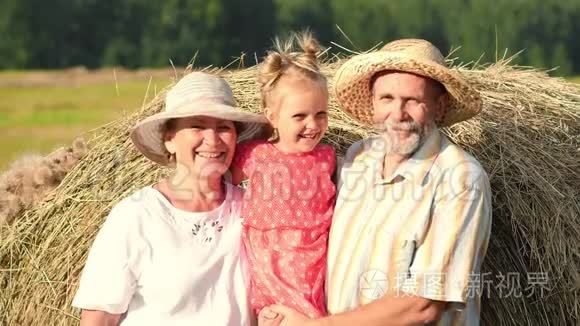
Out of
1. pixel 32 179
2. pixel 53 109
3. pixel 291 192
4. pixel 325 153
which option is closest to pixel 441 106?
pixel 325 153

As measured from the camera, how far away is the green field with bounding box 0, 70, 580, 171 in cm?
1808

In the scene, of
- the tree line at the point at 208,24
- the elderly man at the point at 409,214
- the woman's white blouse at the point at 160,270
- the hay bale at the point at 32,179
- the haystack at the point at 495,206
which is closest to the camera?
the elderly man at the point at 409,214

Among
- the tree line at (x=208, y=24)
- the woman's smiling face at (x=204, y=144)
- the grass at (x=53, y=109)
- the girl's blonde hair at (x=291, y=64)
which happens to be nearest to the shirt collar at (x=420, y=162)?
the girl's blonde hair at (x=291, y=64)

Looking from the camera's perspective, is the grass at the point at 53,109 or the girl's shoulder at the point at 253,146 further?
the grass at the point at 53,109

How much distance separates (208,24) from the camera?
38469 millimetres

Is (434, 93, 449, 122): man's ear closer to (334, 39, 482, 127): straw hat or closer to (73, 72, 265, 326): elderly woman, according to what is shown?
(334, 39, 482, 127): straw hat

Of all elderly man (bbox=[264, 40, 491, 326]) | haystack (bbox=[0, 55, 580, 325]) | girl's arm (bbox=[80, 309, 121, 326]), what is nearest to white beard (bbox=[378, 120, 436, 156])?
elderly man (bbox=[264, 40, 491, 326])

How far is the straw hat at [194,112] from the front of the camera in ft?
11.6

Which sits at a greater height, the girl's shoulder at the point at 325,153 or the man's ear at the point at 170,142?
the man's ear at the point at 170,142

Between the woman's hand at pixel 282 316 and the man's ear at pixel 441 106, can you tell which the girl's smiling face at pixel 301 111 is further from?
the woman's hand at pixel 282 316

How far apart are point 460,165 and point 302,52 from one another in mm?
747

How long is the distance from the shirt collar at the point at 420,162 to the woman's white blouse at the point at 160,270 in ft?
2.07

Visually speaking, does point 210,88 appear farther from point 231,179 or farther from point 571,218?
point 571,218

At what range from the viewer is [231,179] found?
12.3 ft
